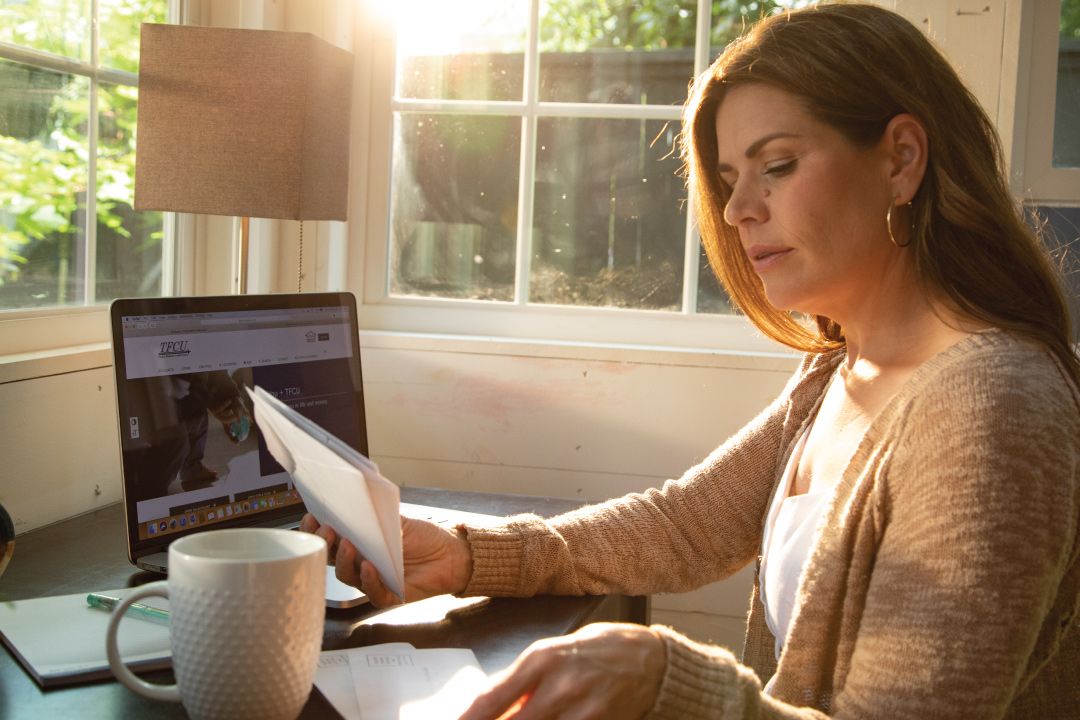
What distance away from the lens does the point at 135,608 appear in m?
1.05

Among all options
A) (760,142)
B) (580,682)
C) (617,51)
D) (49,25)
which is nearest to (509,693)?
(580,682)

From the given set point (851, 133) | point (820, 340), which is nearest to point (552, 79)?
point (820, 340)

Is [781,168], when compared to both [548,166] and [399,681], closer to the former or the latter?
[399,681]

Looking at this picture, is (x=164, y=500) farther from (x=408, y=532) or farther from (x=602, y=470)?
(x=602, y=470)

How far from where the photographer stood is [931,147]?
1152 mm

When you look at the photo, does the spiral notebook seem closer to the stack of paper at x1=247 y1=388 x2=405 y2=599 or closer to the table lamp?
the stack of paper at x1=247 y1=388 x2=405 y2=599

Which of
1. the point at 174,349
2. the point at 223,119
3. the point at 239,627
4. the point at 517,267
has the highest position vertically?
the point at 223,119

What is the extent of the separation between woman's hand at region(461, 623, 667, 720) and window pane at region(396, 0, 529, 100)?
62.1 inches

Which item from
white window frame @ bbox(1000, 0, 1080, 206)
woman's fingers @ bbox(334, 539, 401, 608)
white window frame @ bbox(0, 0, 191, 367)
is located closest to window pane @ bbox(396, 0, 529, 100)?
white window frame @ bbox(0, 0, 191, 367)

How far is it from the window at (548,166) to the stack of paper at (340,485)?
120 cm

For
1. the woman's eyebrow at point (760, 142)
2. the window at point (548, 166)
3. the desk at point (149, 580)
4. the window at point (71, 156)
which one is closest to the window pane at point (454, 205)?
the window at point (548, 166)

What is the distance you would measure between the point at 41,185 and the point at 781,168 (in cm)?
115

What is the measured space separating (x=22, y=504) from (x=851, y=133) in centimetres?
120

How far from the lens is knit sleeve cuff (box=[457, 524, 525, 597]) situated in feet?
4.00
